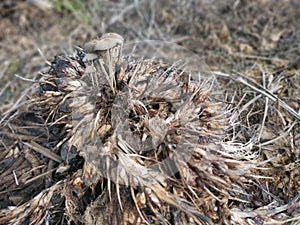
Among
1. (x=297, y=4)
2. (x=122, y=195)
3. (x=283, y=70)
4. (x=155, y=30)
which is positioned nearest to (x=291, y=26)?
(x=297, y=4)

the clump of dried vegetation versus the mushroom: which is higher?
the mushroom

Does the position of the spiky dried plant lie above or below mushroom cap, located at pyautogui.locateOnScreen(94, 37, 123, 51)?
below

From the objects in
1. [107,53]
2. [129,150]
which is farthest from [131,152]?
[107,53]

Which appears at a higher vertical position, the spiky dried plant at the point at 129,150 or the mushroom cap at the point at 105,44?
the mushroom cap at the point at 105,44

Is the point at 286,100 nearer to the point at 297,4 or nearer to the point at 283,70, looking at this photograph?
the point at 283,70

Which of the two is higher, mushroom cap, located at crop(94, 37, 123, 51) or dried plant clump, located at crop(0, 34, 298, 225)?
mushroom cap, located at crop(94, 37, 123, 51)

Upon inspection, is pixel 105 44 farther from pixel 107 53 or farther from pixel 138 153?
pixel 138 153

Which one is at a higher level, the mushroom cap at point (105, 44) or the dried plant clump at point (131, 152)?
the mushroom cap at point (105, 44)

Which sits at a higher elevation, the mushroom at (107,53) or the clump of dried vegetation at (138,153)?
the mushroom at (107,53)
